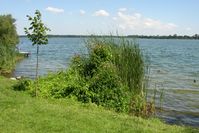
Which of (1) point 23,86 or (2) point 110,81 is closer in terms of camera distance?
(2) point 110,81

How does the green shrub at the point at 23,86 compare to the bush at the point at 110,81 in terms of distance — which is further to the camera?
the green shrub at the point at 23,86

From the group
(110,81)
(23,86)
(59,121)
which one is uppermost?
(110,81)

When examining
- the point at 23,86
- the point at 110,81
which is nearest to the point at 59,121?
the point at 110,81

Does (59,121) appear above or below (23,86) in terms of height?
above

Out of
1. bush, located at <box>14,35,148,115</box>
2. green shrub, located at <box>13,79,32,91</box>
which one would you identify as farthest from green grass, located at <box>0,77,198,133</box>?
green shrub, located at <box>13,79,32,91</box>

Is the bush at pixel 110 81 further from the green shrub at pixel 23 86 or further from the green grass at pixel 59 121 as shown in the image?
the green grass at pixel 59 121

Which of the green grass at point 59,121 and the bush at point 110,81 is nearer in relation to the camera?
the green grass at point 59,121

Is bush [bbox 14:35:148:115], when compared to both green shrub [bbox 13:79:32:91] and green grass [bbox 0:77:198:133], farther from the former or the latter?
green grass [bbox 0:77:198:133]

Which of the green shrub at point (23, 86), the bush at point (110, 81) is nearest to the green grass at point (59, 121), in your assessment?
the bush at point (110, 81)

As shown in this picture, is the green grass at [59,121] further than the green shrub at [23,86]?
No

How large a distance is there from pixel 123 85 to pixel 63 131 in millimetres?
5866

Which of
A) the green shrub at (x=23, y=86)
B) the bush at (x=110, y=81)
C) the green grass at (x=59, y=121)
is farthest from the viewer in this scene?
the green shrub at (x=23, y=86)

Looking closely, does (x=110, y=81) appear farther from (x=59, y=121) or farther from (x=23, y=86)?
(x=59, y=121)

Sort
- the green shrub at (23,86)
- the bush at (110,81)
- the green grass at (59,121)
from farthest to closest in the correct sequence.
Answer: the green shrub at (23,86)
the bush at (110,81)
the green grass at (59,121)
